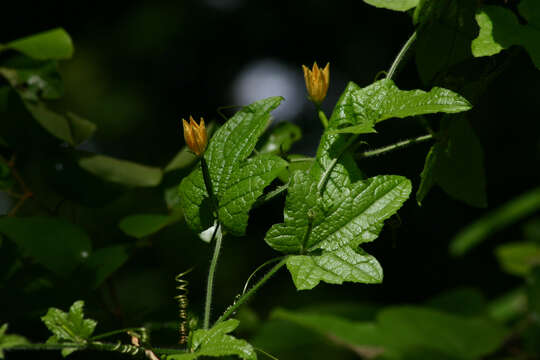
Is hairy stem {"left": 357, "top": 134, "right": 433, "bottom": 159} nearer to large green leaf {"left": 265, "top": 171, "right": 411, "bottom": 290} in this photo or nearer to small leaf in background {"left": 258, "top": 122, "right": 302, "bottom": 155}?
large green leaf {"left": 265, "top": 171, "right": 411, "bottom": 290}

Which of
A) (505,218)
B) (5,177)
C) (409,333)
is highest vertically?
(5,177)

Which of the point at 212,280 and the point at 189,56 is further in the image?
the point at 189,56

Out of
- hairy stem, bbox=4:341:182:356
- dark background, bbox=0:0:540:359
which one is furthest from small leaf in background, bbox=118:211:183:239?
dark background, bbox=0:0:540:359

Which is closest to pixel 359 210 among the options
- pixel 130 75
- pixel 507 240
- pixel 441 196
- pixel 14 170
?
pixel 14 170

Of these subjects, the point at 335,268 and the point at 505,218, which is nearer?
the point at 335,268

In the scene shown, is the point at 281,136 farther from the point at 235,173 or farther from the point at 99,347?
the point at 99,347

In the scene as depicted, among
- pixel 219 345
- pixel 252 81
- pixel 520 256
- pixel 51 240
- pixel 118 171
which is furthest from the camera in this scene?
pixel 252 81

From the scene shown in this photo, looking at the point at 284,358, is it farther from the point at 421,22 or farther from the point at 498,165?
the point at 498,165

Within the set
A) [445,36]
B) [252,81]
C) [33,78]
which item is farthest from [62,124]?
[252,81]
